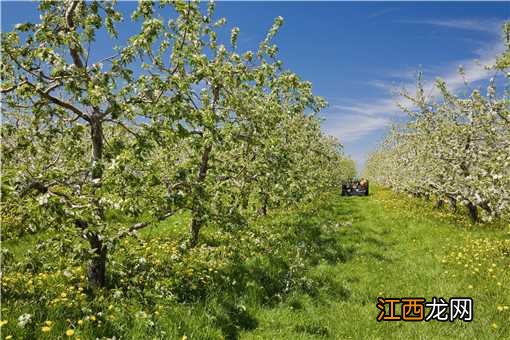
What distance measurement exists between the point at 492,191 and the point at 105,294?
1050 cm

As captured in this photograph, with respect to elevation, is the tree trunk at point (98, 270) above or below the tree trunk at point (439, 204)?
below

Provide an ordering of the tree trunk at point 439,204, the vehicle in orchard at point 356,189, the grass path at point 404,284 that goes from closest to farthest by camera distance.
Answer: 1. the grass path at point 404,284
2. the tree trunk at point 439,204
3. the vehicle in orchard at point 356,189

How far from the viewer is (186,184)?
779 centimetres

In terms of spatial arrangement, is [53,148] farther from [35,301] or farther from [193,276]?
[193,276]

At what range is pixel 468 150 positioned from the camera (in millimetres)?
19000

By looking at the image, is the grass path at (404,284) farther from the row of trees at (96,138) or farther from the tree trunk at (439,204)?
the tree trunk at (439,204)

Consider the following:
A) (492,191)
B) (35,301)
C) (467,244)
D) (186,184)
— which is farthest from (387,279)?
(35,301)

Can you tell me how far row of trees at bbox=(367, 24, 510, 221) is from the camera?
38.6 ft

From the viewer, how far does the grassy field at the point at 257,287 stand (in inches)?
276

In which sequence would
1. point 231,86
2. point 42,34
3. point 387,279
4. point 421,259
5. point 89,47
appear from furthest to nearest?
point 421,259, point 231,86, point 387,279, point 89,47, point 42,34

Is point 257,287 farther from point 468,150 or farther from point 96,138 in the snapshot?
point 468,150

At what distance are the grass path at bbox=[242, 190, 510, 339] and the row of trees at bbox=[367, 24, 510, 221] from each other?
5.02 ft

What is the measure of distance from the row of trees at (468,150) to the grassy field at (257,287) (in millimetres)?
2155

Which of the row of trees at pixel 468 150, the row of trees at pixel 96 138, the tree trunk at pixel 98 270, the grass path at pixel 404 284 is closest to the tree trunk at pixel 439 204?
the row of trees at pixel 468 150
